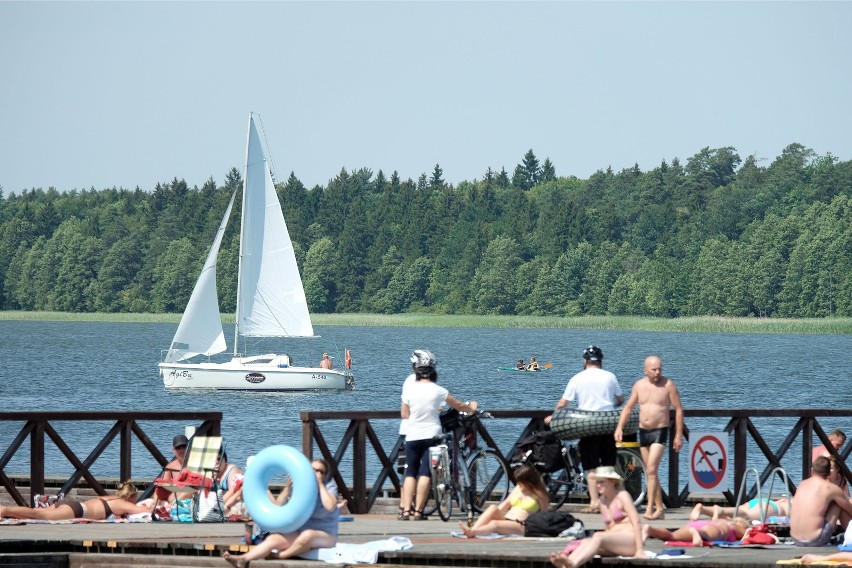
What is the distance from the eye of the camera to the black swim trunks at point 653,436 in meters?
15.7

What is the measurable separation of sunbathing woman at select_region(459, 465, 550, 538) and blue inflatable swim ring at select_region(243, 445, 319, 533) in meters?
1.81

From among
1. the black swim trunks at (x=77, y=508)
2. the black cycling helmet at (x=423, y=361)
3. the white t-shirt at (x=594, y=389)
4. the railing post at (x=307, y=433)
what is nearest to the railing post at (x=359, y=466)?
the railing post at (x=307, y=433)

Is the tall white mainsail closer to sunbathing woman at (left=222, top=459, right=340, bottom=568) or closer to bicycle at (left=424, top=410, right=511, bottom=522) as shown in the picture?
bicycle at (left=424, top=410, right=511, bottom=522)

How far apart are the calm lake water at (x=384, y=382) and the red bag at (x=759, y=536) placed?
18.9m

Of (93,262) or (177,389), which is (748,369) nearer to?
(177,389)

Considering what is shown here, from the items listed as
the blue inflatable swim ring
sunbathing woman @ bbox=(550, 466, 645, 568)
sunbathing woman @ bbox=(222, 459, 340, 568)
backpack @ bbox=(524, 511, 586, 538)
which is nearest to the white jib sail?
backpack @ bbox=(524, 511, 586, 538)

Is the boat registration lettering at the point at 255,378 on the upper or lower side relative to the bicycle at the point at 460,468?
lower

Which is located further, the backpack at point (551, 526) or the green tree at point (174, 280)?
the green tree at point (174, 280)

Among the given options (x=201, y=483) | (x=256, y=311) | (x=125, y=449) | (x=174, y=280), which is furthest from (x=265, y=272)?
(x=174, y=280)

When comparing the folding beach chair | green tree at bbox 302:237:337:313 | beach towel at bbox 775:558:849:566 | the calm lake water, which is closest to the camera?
beach towel at bbox 775:558:849:566

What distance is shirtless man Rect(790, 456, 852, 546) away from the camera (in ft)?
45.6

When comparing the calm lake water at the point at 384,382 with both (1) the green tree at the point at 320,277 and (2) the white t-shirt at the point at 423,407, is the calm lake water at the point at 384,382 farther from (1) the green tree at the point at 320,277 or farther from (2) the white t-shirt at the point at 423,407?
(1) the green tree at the point at 320,277

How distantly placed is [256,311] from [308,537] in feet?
155

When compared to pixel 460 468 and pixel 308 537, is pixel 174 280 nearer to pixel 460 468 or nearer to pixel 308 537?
pixel 460 468
